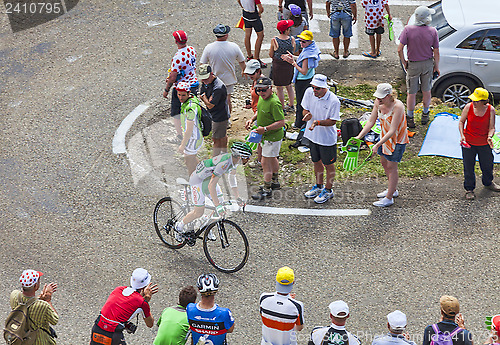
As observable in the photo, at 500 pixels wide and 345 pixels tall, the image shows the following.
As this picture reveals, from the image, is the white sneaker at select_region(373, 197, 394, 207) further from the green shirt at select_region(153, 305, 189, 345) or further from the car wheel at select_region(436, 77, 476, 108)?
the green shirt at select_region(153, 305, 189, 345)

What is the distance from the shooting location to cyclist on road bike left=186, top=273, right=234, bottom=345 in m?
6.28

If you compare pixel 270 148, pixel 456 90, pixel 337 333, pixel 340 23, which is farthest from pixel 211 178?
pixel 340 23

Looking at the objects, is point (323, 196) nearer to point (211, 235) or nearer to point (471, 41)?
point (211, 235)

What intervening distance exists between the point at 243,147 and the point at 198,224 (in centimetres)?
129

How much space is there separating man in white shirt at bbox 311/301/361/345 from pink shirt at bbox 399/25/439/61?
6.61 m

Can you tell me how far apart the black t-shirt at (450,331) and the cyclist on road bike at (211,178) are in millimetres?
3350

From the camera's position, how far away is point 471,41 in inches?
471

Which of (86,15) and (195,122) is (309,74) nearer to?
(195,122)

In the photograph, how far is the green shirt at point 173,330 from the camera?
6363 millimetres

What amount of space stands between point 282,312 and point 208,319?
29.1 inches

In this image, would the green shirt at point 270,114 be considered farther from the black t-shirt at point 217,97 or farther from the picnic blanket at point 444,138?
the picnic blanket at point 444,138

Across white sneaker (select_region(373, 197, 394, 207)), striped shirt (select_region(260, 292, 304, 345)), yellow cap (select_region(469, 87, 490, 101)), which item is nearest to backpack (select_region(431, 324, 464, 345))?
striped shirt (select_region(260, 292, 304, 345))

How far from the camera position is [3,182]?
10.6m

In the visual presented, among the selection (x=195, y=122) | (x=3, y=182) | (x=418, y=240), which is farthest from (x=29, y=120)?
(x=418, y=240)
